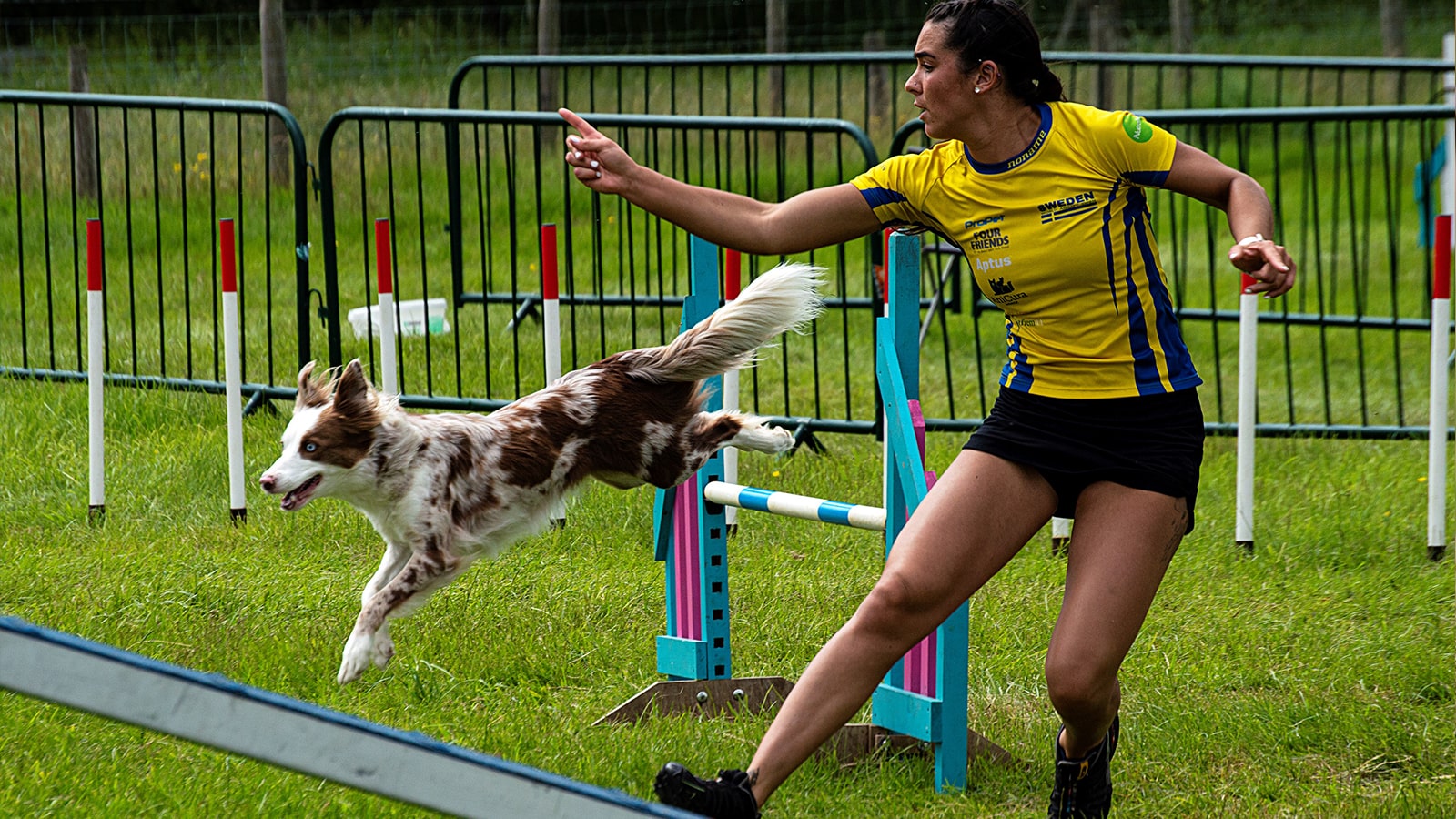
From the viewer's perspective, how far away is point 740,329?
4.09m

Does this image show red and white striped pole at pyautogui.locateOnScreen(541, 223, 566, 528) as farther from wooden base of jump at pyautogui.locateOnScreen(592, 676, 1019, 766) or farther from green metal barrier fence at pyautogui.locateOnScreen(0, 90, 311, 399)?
green metal barrier fence at pyautogui.locateOnScreen(0, 90, 311, 399)

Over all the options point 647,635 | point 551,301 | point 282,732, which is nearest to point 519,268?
point 551,301

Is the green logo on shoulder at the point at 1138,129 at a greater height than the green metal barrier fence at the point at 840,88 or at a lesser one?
lesser

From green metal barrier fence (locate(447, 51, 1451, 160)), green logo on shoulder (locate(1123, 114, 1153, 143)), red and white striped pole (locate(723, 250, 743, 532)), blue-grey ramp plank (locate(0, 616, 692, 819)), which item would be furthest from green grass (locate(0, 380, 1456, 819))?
green metal barrier fence (locate(447, 51, 1451, 160))

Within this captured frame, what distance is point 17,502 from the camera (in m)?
6.39

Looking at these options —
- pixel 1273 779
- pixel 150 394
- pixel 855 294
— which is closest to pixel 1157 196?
pixel 855 294

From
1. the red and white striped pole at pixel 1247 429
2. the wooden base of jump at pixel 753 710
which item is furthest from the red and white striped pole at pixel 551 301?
the red and white striped pole at pixel 1247 429

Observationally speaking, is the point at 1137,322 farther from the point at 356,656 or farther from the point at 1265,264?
the point at 356,656

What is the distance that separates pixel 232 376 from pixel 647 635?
6.99ft

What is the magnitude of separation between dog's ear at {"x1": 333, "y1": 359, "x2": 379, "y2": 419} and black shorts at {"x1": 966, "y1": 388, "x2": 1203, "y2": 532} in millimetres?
1499

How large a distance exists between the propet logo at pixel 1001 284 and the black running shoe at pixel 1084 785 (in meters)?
1.04

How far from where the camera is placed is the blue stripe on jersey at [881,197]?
364cm

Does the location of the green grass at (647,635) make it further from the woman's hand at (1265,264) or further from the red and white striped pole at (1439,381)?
the woman's hand at (1265,264)

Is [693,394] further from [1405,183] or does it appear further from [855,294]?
[1405,183]
